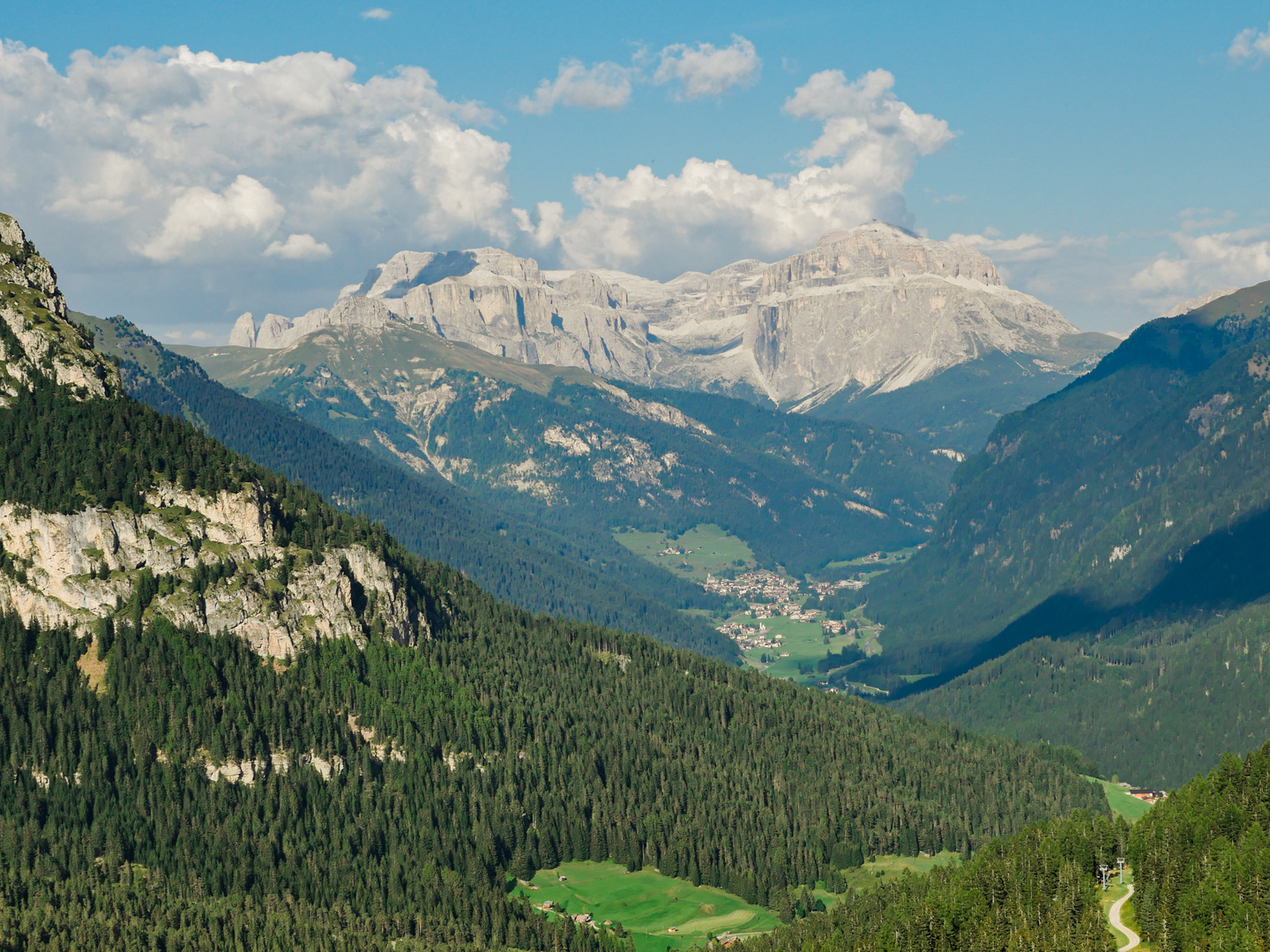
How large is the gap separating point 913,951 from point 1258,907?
147 ft

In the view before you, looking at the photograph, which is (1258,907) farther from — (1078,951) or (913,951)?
(913,951)

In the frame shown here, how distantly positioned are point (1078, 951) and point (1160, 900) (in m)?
22.7

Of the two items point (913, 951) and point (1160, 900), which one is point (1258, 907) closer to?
point (1160, 900)

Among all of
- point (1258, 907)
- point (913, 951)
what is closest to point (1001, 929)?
point (913, 951)

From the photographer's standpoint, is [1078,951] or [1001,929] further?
[1001,929]

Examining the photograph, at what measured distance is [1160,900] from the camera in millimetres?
195625

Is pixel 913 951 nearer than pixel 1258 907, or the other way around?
pixel 1258 907

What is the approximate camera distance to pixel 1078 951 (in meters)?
180

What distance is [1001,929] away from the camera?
7751 inches

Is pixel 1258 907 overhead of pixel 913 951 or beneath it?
overhead

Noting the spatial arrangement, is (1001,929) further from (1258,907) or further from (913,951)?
(1258,907)

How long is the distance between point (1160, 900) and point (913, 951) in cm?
3353

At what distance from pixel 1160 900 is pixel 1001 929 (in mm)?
21395

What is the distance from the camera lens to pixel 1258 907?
183125mm
